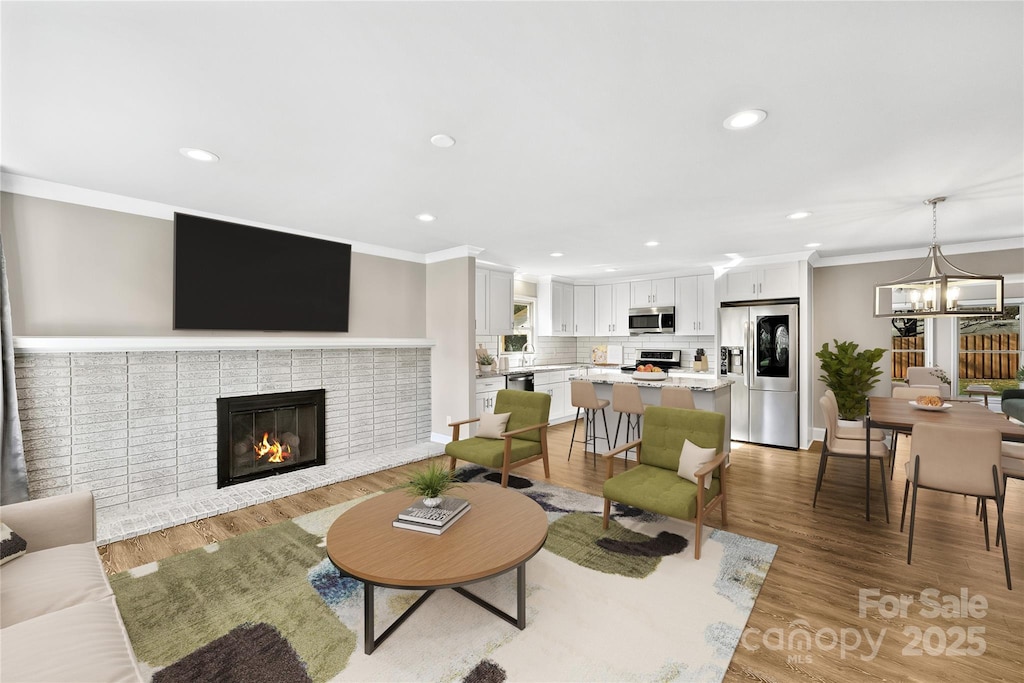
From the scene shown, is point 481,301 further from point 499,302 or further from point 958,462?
point 958,462

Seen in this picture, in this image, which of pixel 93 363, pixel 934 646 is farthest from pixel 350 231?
pixel 934 646

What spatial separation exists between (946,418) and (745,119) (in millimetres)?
3010

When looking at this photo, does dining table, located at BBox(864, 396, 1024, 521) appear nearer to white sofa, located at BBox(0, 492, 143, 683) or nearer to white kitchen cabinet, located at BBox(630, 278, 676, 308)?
white kitchen cabinet, located at BBox(630, 278, 676, 308)

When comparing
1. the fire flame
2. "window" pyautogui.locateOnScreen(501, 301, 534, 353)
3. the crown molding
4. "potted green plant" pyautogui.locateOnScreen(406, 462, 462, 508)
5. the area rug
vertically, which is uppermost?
the crown molding

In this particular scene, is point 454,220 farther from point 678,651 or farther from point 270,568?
point 678,651

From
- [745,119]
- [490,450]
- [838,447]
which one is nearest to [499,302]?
[490,450]

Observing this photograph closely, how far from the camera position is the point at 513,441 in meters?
4.20

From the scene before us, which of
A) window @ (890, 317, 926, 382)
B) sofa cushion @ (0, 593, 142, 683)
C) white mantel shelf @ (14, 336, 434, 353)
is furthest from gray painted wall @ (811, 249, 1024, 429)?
sofa cushion @ (0, 593, 142, 683)

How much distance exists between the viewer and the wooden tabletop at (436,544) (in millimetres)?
1882

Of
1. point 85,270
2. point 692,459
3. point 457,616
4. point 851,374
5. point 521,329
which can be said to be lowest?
point 457,616

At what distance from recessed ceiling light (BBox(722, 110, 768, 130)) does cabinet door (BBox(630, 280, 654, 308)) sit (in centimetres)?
513

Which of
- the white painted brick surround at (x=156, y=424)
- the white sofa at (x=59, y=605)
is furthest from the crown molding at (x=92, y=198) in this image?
the white sofa at (x=59, y=605)

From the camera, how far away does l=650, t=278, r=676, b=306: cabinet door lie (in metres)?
6.96

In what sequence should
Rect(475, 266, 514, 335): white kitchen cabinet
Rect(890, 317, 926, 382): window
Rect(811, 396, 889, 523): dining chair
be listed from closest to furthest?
Rect(811, 396, 889, 523): dining chair
Rect(890, 317, 926, 382): window
Rect(475, 266, 514, 335): white kitchen cabinet
